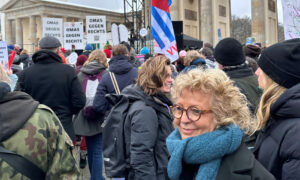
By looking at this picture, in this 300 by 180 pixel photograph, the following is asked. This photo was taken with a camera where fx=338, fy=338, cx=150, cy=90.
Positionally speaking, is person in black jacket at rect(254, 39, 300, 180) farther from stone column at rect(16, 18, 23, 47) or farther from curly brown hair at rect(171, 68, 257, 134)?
stone column at rect(16, 18, 23, 47)

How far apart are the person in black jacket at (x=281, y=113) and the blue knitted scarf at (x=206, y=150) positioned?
0.29 metres

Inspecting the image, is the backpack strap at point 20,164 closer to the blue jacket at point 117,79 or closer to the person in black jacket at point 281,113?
the person in black jacket at point 281,113

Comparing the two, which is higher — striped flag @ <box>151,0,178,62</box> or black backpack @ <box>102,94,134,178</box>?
striped flag @ <box>151,0,178,62</box>

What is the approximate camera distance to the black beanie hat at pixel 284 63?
2.08 meters

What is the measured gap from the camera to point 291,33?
14.8 feet

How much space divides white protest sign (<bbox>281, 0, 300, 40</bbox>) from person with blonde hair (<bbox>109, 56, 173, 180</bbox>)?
6.94 feet

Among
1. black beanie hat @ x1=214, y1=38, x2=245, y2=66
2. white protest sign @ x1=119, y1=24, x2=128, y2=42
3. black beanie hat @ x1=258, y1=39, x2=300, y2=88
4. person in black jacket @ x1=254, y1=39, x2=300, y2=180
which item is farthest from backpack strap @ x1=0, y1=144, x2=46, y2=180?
white protest sign @ x1=119, y1=24, x2=128, y2=42

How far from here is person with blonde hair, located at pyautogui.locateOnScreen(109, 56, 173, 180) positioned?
2.92 meters

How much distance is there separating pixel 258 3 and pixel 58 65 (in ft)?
76.9

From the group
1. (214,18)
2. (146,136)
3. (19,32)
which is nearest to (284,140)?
(146,136)

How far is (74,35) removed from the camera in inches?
424

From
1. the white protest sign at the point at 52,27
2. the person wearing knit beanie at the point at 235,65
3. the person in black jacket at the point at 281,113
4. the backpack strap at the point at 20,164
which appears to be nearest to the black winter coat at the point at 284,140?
the person in black jacket at the point at 281,113

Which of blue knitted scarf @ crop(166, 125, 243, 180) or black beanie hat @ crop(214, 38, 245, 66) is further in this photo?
black beanie hat @ crop(214, 38, 245, 66)

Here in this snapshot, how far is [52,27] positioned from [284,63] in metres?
9.31
